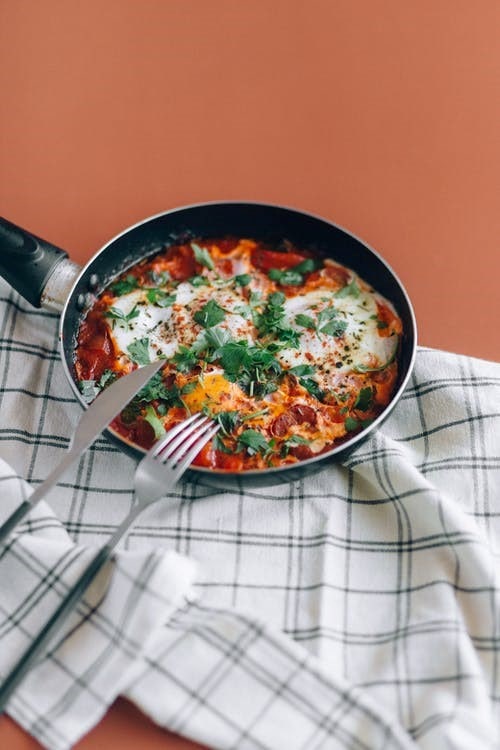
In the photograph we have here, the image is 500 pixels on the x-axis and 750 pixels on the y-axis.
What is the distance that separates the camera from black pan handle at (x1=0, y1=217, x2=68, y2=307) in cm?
284

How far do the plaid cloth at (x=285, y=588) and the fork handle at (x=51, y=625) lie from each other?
5 cm

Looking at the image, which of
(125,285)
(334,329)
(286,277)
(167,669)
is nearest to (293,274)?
(286,277)

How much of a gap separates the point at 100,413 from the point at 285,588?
68 centimetres

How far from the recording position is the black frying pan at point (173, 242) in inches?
108

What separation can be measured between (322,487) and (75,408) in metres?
0.79

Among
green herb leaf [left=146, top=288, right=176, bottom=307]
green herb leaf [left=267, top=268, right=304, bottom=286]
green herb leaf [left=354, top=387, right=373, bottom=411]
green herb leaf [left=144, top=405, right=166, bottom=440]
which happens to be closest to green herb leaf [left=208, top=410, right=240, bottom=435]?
green herb leaf [left=144, top=405, right=166, bottom=440]

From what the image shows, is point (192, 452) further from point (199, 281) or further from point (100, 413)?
point (199, 281)

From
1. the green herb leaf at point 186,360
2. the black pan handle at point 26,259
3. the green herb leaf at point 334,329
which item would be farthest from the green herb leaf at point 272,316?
the black pan handle at point 26,259

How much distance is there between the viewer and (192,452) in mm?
2520

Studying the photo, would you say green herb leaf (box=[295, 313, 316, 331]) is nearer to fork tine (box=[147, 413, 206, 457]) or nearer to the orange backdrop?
the orange backdrop

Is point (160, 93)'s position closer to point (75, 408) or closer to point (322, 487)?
point (75, 408)

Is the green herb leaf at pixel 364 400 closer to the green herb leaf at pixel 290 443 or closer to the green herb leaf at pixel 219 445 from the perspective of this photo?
the green herb leaf at pixel 290 443

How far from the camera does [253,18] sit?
379cm

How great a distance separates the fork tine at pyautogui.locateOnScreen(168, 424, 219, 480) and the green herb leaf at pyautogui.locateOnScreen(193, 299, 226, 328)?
39 centimetres
